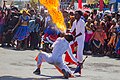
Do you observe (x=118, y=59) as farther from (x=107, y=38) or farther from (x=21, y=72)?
(x=21, y=72)

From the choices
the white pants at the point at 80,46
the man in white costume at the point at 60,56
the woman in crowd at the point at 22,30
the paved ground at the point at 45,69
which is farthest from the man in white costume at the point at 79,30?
the woman in crowd at the point at 22,30

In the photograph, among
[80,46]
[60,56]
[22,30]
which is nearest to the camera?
[60,56]

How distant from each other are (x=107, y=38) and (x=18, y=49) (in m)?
3.80

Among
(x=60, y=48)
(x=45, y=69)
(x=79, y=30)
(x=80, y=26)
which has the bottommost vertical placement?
(x=45, y=69)

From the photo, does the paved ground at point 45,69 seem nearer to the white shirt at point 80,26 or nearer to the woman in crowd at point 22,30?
the white shirt at point 80,26

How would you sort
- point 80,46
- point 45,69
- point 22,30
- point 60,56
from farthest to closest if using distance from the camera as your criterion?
1. point 22,30
2. point 80,46
3. point 45,69
4. point 60,56

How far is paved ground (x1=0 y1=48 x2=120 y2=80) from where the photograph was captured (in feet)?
30.6

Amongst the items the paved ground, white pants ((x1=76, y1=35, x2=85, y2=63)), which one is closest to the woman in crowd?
the paved ground

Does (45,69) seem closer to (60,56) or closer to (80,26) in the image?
(60,56)

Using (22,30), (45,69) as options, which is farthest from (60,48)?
(22,30)

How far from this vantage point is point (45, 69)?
418 inches

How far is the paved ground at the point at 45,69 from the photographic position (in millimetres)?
9332

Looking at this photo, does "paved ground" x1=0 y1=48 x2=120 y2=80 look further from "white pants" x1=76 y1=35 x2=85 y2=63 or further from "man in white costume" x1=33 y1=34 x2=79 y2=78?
"white pants" x1=76 y1=35 x2=85 y2=63

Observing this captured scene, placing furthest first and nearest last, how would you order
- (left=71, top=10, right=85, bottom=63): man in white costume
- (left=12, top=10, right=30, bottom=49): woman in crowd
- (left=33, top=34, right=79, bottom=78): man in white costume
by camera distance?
(left=12, top=10, right=30, bottom=49): woman in crowd < (left=71, top=10, right=85, bottom=63): man in white costume < (left=33, top=34, right=79, bottom=78): man in white costume
